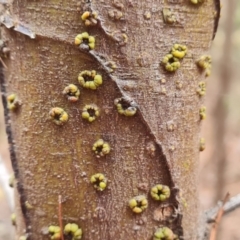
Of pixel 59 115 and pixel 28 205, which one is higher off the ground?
pixel 59 115

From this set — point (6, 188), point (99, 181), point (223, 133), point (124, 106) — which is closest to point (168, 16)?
point (124, 106)

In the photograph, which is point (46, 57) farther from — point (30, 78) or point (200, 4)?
point (200, 4)

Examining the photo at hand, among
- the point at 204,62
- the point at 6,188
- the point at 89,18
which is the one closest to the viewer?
the point at 89,18

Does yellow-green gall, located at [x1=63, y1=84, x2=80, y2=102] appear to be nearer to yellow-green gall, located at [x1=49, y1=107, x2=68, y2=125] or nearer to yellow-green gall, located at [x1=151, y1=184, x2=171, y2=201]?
yellow-green gall, located at [x1=49, y1=107, x2=68, y2=125]

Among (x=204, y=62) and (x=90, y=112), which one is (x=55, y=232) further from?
(x=204, y=62)

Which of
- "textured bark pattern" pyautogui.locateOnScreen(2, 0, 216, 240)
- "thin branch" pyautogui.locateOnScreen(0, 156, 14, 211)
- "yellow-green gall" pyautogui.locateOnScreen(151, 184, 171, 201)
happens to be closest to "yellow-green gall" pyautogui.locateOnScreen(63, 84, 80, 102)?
"textured bark pattern" pyautogui.locateOnScreen(2, 0, 216, 240)

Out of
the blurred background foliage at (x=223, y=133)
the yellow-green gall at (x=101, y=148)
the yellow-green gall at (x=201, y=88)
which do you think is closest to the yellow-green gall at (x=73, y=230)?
the yellow-green gall at (x=101, y=148)
